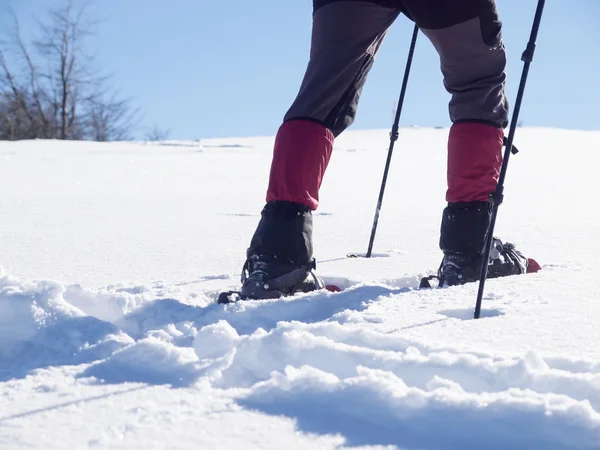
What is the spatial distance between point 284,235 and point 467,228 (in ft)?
1.70

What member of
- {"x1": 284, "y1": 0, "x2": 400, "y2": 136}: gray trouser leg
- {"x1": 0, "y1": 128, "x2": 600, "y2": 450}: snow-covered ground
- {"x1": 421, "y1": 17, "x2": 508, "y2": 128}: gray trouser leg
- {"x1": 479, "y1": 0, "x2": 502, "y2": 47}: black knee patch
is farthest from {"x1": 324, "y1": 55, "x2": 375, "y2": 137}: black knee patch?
{"x1": 0, "y1": 128, "x2": 600, "y2": 450}: snow-covered ground

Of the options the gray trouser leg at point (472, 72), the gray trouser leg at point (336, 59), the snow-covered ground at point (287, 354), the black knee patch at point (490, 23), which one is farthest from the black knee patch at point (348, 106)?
the snow-covered ground at point (287, 354)

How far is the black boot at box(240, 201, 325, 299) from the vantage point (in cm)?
149

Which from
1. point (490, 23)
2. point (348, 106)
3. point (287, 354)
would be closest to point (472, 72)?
point (490, 23)

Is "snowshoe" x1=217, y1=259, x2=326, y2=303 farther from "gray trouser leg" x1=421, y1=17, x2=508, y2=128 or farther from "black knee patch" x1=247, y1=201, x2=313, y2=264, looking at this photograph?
"gray trouser leg" x1=421, y1=17, x2=508, y2=128

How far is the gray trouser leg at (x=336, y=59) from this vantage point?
1.56 meters

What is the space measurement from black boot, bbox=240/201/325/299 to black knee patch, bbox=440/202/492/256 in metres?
0.42

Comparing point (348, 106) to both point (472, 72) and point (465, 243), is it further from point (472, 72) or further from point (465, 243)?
point (465, 243)

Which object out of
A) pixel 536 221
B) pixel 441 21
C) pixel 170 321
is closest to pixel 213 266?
pixel 170 321

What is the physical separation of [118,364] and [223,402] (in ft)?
0.75

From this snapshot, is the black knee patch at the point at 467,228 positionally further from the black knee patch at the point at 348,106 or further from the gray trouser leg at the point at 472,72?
the black knee patch at the point at 348,106

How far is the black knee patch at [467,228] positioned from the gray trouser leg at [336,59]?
0.41 meters

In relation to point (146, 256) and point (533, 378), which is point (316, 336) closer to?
point (533, 378)

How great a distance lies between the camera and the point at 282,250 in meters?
1.50
